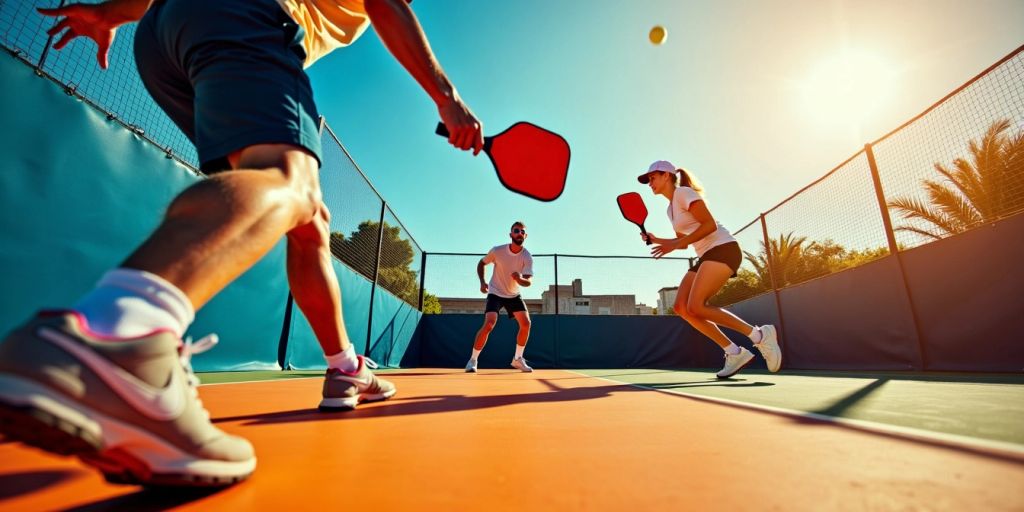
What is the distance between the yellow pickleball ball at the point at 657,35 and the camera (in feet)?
24.5

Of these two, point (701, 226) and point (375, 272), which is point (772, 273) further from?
point (375, 272)

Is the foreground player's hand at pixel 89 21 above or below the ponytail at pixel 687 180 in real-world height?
below

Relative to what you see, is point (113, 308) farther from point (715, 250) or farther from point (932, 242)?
point (932, 242)

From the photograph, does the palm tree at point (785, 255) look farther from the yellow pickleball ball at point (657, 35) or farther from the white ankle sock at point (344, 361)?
the white ankle sock at point (344, 361)

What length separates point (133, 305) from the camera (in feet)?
2.03

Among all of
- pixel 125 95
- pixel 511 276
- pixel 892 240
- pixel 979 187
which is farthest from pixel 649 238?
pixel 979 187

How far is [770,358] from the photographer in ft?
12.4

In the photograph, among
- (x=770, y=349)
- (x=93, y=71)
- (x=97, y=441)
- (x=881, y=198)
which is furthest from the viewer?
(x=881, y=198)

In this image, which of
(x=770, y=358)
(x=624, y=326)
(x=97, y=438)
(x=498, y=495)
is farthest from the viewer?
(x=624, y=326)

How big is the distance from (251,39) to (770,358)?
13.8ft

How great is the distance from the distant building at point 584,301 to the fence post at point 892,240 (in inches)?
240

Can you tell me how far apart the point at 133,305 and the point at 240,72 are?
71 cm

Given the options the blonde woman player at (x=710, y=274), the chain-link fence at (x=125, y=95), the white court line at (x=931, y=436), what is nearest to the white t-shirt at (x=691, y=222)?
the blonde woman player at (x=710, y=274)

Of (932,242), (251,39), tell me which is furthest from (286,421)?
(932,242)
